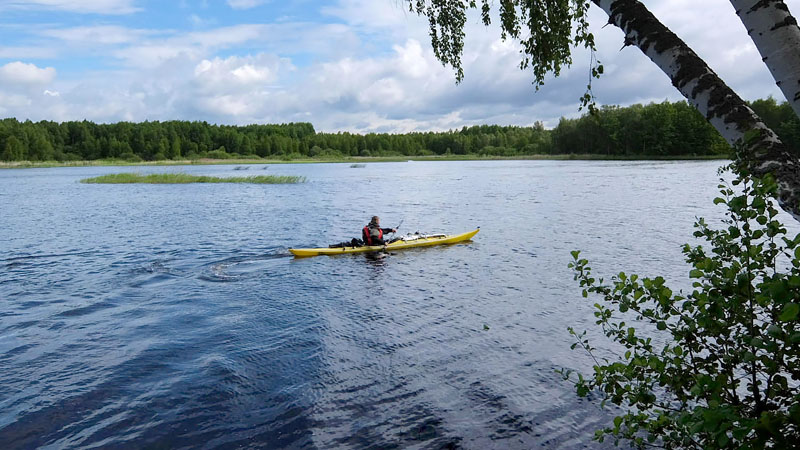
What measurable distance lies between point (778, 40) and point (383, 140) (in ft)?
634

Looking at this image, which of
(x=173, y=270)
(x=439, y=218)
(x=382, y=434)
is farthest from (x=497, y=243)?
(x=382, y=434)

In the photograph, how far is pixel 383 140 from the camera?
194m

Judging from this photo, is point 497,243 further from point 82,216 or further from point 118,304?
point 82,216

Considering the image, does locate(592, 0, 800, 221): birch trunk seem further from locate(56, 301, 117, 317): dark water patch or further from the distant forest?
the distant forest

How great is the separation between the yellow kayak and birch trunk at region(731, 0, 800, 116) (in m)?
17.6

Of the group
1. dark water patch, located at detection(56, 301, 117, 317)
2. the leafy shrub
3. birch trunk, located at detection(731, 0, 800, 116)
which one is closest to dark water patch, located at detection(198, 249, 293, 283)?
dark water patch, located at detection(56, 301, 117, 317)

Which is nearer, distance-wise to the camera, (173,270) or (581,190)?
(173,270)

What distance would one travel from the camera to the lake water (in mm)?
7480

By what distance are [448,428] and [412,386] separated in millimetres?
1440

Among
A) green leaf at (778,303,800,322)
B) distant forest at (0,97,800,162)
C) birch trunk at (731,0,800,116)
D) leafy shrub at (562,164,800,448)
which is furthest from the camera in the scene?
distant forest at (0,97,800,162)

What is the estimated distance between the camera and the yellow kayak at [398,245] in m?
19.8

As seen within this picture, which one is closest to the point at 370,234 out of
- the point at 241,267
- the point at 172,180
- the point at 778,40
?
the point at 241,267

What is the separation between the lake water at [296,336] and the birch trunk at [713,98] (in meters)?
4.94

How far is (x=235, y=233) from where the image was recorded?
2630 centimetres
